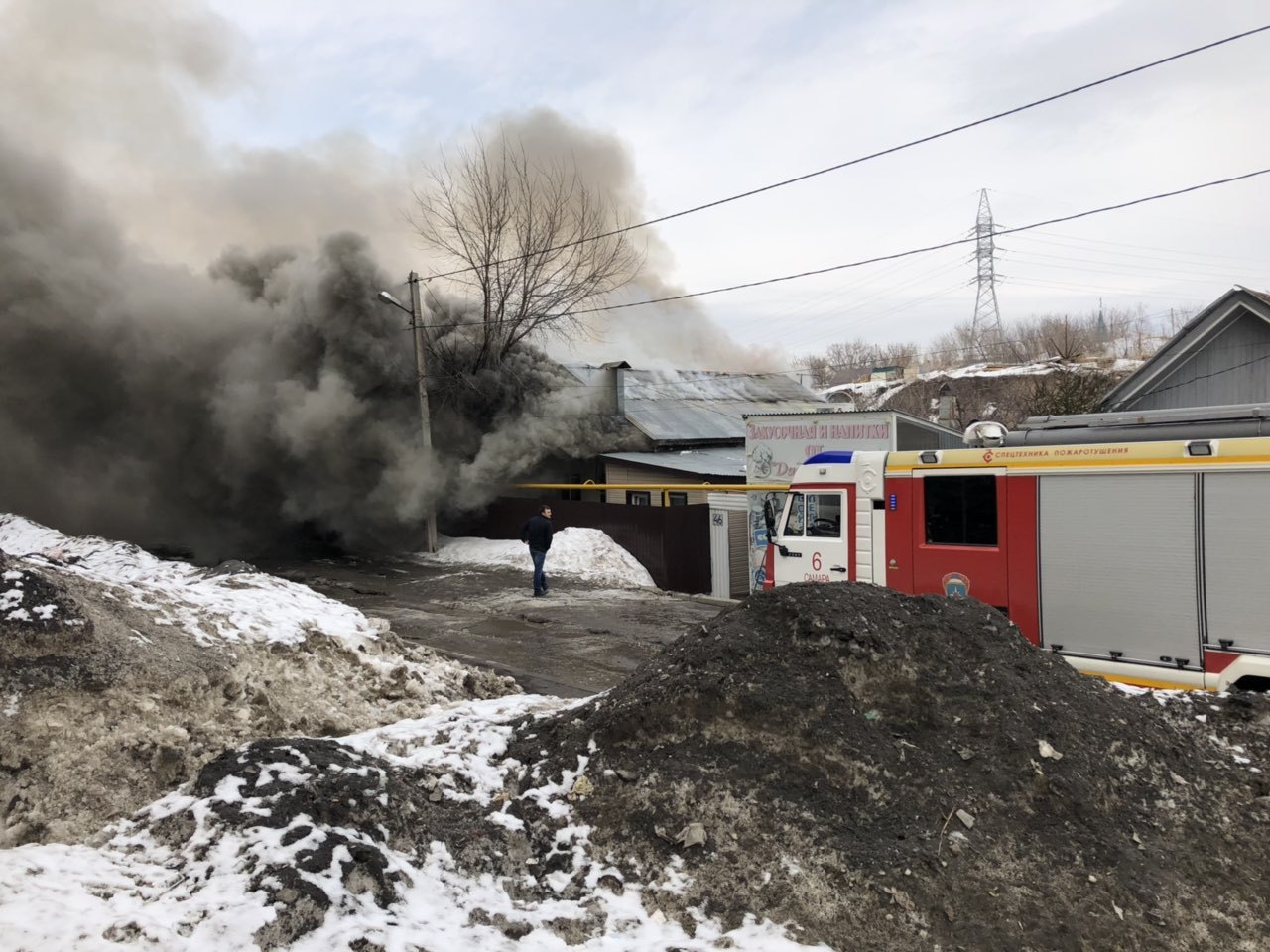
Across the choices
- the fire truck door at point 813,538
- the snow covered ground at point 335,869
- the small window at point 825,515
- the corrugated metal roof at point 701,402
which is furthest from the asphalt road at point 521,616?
the corrugated metal roof at point 701,402

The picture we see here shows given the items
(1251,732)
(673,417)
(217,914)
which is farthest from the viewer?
(673,417)

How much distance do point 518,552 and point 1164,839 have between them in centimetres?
1613

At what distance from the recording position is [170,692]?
5605mm

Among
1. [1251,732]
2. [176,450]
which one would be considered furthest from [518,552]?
[1251,732]

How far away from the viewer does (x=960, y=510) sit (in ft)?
28.2

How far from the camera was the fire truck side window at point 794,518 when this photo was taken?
10539mm

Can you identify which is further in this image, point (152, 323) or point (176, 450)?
point (176, 450)

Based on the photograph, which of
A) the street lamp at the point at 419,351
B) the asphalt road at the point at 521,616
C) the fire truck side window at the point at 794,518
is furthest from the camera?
the street lamp at the point at 419,351

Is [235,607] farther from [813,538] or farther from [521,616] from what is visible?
[813,538]

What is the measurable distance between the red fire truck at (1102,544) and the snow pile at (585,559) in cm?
816

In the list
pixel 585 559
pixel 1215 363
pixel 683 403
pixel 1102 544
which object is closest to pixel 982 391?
pixel 683 403

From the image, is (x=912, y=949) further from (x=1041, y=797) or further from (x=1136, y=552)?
(x=1136, y=552)

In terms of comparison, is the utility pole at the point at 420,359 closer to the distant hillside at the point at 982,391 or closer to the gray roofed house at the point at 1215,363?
the gray roofed house at the point at 1215,363

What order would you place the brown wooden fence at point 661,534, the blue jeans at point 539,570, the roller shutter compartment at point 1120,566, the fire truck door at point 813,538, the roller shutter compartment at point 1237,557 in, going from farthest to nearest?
1. the brown wooden fence at point 661,534
2. the blue jeans at point 539,570
3. the fire truck door at point 813,538
4. the roller shutter compartment at point 1120,566
5. the roller shutter compartment at point 1237,557
